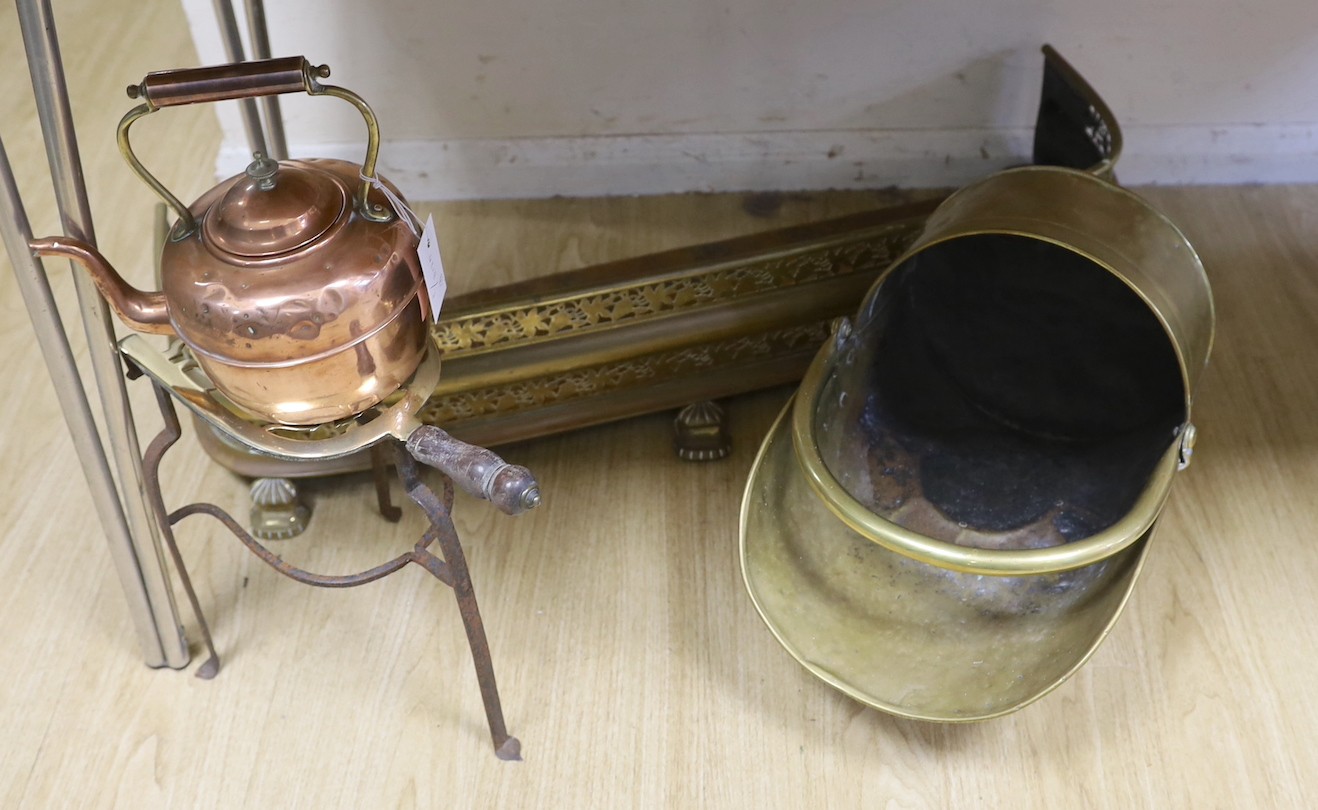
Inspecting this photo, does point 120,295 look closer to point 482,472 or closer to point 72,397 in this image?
point 72,397

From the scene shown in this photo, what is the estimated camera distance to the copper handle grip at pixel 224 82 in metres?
0.74

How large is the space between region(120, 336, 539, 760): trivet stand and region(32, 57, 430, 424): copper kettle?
1.2 inches

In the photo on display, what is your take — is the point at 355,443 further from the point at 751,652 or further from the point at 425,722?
the point at 751,652

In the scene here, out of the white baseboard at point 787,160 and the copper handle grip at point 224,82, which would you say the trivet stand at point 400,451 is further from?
the white baseboard at point 787,160

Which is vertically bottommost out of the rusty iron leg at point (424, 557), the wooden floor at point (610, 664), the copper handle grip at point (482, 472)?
the wooden floor at point (610, 664)

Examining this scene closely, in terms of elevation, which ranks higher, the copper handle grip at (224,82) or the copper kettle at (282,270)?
the copper handle grip at (224,82)

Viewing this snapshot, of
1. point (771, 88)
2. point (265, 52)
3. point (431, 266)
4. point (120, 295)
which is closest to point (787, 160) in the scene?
point (771, 88)

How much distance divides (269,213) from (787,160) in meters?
0.97

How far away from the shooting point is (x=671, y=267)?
1.22m

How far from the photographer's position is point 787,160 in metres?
1.60

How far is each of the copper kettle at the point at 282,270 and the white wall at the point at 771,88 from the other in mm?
743

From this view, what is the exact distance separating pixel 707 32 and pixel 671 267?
411mm

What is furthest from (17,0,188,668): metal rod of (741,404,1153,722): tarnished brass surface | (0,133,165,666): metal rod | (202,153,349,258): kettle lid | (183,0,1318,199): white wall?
(183,0,1318,199): white wall

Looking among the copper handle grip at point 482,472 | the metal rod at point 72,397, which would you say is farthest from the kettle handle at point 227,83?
the copper handle grip at point 482,472
